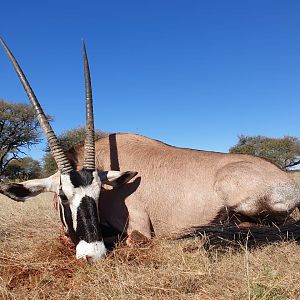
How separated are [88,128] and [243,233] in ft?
5.69

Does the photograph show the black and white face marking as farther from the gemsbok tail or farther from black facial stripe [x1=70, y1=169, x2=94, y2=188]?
the gemsbok tail

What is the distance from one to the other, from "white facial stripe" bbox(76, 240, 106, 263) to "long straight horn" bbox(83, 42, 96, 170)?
0.74m

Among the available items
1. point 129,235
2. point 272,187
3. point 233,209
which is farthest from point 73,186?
point 272,187

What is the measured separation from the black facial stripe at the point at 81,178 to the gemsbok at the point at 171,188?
16 cm

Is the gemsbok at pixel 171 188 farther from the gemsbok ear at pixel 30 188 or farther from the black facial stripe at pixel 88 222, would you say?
the black facial stripe at pixel 88 222

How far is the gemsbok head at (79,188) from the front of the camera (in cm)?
323

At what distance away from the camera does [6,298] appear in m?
2.61

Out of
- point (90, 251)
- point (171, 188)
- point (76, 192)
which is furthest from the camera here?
point (171, 188)

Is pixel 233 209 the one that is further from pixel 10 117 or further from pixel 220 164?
pixel 10 117

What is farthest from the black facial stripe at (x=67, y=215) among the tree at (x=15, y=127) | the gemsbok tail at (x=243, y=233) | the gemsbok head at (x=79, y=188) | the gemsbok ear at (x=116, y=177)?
the tree at (x=15, y=127)

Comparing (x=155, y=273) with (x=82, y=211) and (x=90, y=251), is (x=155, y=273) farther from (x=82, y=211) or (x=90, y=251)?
(x=82, y=211)

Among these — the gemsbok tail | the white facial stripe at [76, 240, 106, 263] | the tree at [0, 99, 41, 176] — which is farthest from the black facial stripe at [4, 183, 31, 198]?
the tree at [0, 99, 41, 176]

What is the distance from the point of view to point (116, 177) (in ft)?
12.9

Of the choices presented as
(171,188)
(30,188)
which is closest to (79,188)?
(30,188)
